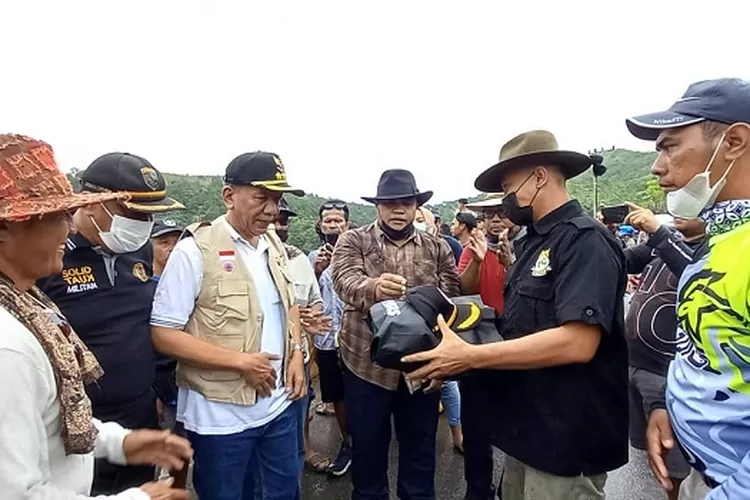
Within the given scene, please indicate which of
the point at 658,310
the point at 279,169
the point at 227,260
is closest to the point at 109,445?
the point at 227,260

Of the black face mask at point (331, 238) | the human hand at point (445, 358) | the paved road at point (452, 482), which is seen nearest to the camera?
the human hand at point (445, 358)

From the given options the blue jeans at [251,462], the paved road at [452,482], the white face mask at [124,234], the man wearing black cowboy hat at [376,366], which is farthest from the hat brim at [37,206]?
the paved road at [452,482]

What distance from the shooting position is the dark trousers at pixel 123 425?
215 cm

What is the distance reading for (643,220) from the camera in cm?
280

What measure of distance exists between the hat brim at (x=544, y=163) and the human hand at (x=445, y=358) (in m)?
0.76

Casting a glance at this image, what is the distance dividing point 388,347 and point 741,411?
1.05 metres

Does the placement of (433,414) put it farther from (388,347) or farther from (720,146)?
(720,146)

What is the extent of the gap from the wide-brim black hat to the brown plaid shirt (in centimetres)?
101

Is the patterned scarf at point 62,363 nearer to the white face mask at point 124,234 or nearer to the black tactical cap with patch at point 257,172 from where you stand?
the white face mask at point 124,234

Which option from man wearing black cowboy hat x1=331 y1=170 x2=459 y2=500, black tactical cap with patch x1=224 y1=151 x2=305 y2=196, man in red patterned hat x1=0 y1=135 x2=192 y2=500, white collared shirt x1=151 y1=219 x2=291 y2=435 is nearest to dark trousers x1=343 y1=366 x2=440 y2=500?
man wearing black cowboy hat x1=331 y1=170 x2=459 y2=500

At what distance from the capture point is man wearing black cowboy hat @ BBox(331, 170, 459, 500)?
296 cm

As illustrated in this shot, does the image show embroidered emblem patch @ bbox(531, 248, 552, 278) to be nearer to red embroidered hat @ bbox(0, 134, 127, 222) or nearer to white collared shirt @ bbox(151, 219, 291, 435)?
white collared shirt @ bbox(151, 219, 291, 435)

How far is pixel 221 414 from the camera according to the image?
2.28 metres

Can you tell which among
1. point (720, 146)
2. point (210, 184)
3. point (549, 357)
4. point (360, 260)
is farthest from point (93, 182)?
point (210, 184)
